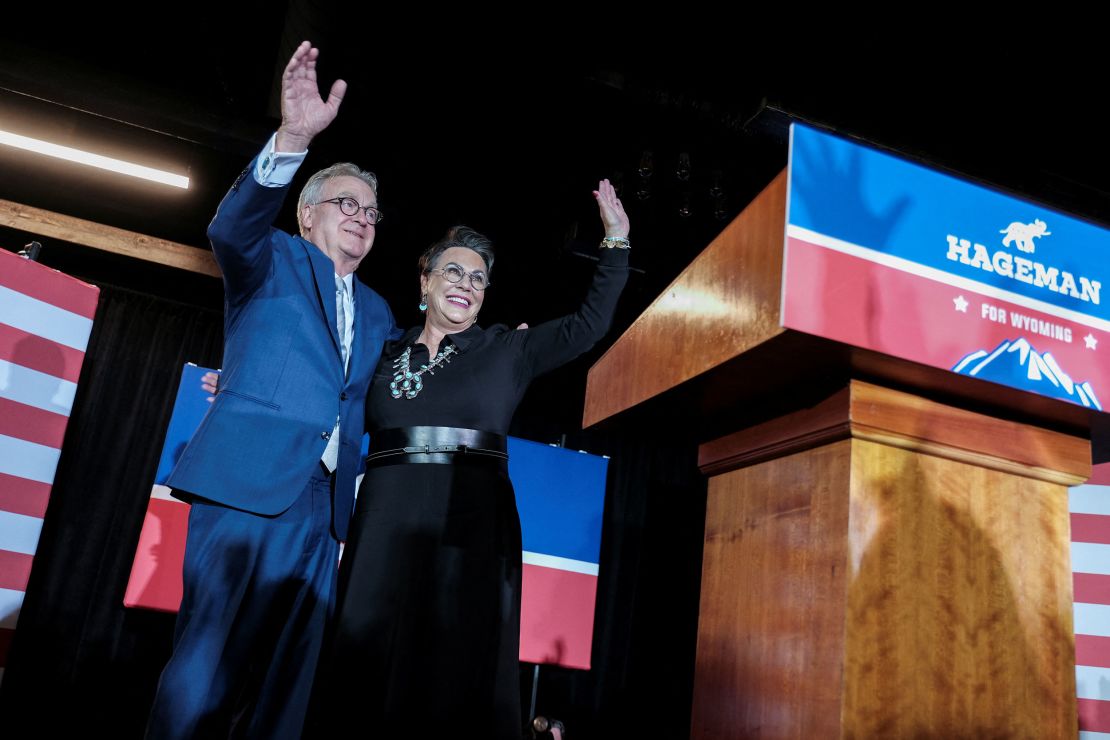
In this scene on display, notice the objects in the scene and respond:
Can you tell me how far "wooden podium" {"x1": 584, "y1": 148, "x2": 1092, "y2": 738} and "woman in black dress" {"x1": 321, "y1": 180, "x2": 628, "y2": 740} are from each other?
2.10 ft

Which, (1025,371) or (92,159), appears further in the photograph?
(92,159)

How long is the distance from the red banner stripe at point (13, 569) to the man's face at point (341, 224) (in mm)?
1976

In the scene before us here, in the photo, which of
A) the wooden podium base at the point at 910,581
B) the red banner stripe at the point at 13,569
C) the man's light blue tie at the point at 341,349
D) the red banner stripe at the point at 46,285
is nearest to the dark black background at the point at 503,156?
the red banner stripe at the point at 46,285

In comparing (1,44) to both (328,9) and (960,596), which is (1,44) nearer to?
(328,9)

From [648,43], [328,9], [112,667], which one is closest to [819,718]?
[648,43]

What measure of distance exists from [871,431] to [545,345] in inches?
42.0

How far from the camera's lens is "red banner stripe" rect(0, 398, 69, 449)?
9.75 feet

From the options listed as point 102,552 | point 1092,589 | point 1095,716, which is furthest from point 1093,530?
point 102,552

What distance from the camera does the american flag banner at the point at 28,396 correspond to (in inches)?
116

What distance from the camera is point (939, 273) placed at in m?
0.84

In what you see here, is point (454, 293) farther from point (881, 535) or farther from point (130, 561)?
point (130, 561)

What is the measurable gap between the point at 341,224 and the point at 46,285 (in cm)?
185

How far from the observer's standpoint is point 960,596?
89cm

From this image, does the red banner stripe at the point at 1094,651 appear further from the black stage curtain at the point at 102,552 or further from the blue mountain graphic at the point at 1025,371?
the black stage curtain at the point at 102,552
